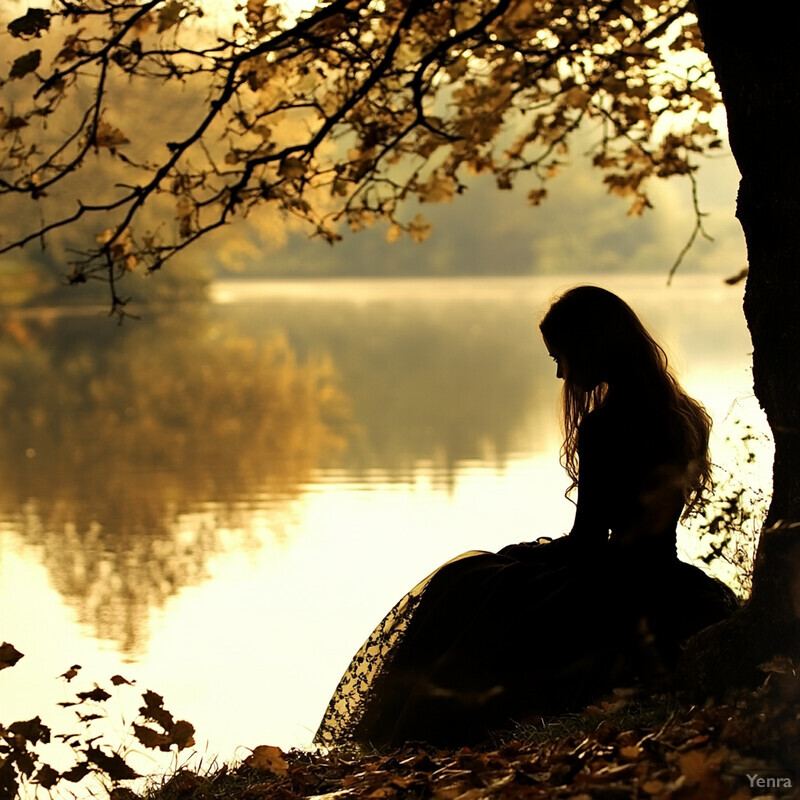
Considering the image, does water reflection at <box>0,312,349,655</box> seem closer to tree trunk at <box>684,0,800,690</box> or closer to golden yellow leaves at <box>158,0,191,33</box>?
golden yellow leaves at <box>158,0,191,33</box>

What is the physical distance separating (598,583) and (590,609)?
0.09 metres

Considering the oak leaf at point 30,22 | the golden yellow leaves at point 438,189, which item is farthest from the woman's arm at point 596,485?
the golden yellow leaves at point 438,189

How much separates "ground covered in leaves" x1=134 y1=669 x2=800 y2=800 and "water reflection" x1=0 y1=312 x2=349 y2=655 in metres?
2.81

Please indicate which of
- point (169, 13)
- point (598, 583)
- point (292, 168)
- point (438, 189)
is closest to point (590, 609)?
point (598, 583)

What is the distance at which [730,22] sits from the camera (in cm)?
436

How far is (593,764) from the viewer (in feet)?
11.6

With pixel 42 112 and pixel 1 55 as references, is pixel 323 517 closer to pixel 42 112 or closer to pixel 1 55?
→ pixel 42 112

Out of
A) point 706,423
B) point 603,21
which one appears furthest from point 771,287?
point 603,21

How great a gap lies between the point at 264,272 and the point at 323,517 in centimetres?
7445

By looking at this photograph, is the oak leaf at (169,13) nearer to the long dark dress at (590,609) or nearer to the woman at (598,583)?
the woman at (598,583)

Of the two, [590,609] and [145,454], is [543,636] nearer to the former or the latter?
[590,609]

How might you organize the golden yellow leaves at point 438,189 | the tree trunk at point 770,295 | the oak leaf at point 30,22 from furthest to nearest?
the golden yellow leaves at point 438,189 < the oak leaf at point 30,22 < the tree trunk at point 770,295

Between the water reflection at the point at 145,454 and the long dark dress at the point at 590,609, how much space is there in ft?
9.69

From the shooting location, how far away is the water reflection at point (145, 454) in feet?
29.9
